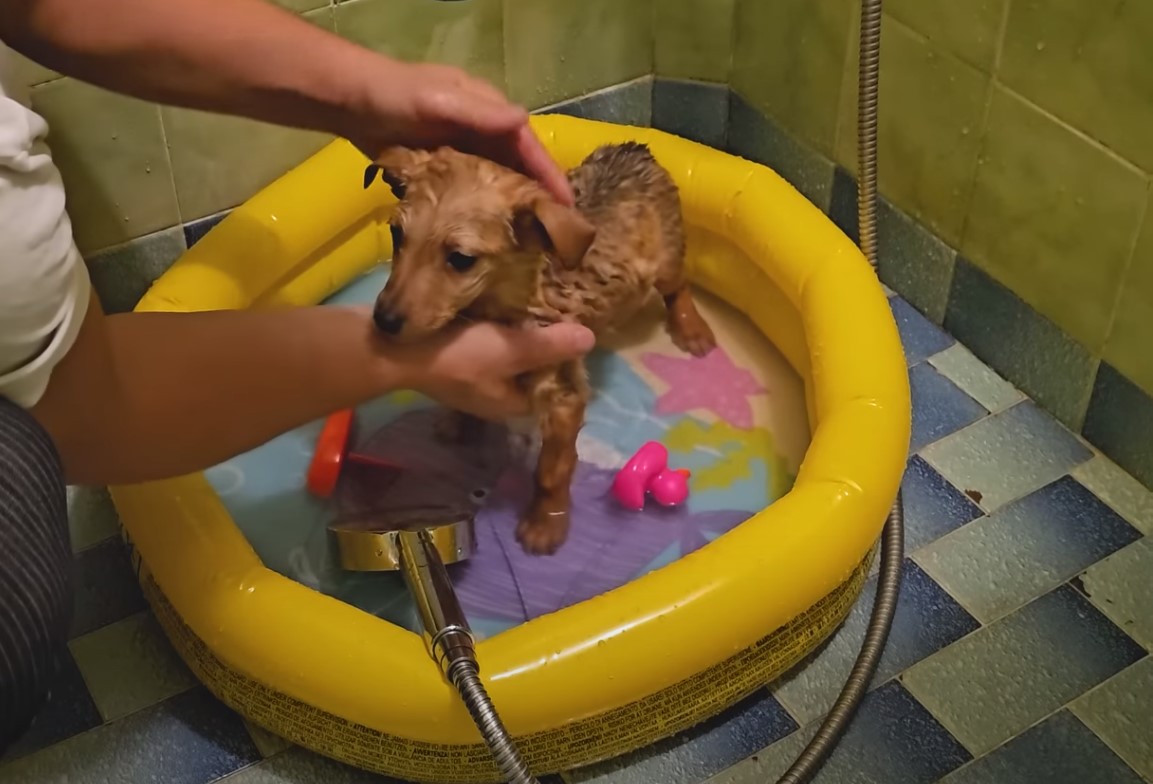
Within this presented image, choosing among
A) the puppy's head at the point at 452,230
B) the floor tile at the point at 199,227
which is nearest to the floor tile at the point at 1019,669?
the puppy's head at the point at 452,230

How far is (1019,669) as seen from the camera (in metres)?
1.68

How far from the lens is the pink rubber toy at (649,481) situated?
1904mm

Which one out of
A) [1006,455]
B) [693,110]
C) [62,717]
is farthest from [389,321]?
[693,110]

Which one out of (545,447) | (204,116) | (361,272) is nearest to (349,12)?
(204,116)

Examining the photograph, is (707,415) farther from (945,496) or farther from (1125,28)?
(1125,28)

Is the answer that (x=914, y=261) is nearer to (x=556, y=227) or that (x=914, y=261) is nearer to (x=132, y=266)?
(x=556, y=227)

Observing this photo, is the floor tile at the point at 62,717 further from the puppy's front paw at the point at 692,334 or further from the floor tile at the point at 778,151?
the floor tile at the point at 778,151

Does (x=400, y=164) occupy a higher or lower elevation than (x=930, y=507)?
higher

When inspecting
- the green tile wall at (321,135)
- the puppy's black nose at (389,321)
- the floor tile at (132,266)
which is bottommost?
the floor tile at (132,266)

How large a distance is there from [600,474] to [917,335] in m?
0.66

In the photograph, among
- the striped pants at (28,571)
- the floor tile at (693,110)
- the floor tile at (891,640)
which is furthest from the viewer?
the floor tile at (693,110)

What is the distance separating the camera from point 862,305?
1.86 m

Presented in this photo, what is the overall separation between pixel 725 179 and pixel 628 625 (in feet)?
3.08

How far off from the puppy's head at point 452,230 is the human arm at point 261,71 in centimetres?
6
